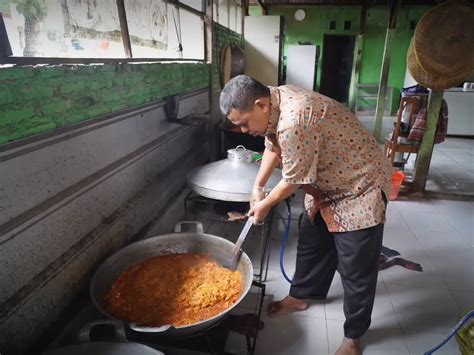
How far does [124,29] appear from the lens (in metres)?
2.03

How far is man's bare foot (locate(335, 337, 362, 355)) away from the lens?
1.82m

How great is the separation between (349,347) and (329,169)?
1.06m

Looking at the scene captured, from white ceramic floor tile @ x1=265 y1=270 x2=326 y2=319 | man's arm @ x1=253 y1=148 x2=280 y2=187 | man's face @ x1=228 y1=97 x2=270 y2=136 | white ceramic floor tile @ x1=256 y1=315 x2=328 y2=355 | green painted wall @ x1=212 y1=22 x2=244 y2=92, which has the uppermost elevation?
green painted wall @ x1=212 y1=22 x2=244 y2=92

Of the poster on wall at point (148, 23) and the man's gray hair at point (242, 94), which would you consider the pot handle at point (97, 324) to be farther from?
the poster on wall at point (148, 23)

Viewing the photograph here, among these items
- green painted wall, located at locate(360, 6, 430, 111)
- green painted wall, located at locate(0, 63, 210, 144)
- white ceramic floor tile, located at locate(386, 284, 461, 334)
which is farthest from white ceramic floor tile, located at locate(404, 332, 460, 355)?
green painted wall, located at locate(360, 6, 430, 111)

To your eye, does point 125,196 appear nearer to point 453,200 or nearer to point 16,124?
point 16,124

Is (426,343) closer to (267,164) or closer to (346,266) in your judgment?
(346,266)

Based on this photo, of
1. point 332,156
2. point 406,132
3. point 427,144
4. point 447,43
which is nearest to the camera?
point 332,156

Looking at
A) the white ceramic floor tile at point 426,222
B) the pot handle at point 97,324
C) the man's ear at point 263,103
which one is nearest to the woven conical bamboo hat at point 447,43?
the white ceramic floor tile at point 426,222

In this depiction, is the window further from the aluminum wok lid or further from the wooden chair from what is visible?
the wooden chair

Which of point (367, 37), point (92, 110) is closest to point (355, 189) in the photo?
point (92, 110)

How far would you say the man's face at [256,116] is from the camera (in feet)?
4.65

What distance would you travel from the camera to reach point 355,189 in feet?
5.17

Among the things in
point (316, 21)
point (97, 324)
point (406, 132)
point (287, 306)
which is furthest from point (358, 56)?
point (97, 324)
